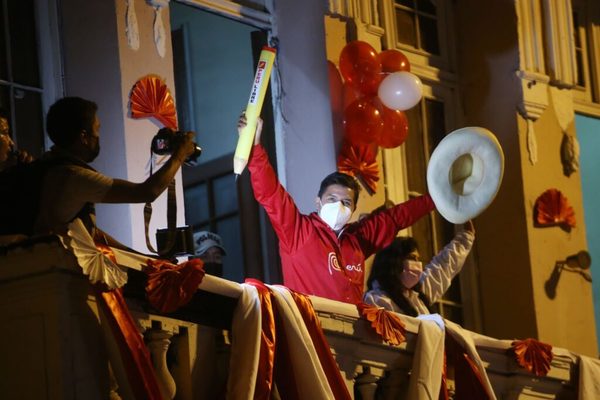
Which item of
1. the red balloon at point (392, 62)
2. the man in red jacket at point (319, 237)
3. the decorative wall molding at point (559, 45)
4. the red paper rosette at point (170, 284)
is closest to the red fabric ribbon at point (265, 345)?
the red paper rosette at point (170, 284)

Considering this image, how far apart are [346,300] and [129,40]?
5.12 ft

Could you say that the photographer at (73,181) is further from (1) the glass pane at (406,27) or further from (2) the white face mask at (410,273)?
(1) the glass pane at (406,27)

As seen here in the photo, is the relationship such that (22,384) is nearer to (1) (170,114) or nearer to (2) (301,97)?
(1) (170,114)

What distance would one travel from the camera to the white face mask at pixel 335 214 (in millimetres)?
7117

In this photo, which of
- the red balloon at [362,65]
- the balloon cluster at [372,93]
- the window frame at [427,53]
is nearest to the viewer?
the balloon cluster at [372,93]

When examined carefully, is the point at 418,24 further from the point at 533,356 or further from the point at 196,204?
the point at 533,356

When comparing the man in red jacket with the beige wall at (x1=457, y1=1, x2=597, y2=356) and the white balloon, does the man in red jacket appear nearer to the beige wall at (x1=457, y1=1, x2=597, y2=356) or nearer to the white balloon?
the white balloon

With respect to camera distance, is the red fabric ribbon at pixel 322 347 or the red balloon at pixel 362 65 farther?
the red balloon at pixel 362 65

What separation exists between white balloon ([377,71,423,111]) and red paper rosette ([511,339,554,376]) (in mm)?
1414

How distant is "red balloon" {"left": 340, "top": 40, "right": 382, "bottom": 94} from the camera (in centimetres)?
802

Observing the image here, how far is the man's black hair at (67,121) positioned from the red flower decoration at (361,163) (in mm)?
3142

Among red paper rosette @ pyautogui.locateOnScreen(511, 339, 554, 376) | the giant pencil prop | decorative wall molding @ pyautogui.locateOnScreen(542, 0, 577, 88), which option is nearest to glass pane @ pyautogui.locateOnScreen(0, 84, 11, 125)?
the giant pencil prop

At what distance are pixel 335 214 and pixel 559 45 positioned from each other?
3.11 m

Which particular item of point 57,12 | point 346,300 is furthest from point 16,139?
point 346,300
